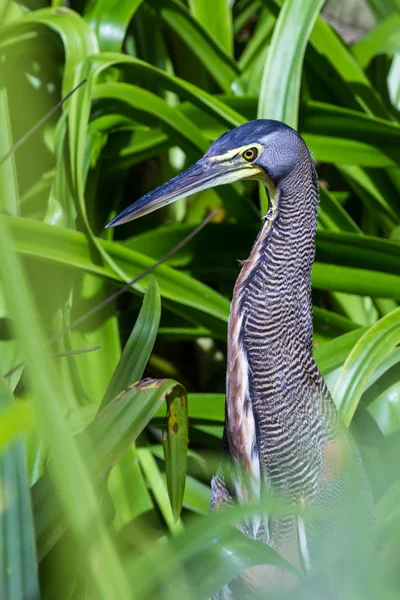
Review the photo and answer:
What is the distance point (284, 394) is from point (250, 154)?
321 millimetres

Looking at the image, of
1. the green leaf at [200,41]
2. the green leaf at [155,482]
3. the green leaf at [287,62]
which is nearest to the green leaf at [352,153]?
the green leaf at [287,62]

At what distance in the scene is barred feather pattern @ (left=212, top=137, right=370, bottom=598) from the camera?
0.98m

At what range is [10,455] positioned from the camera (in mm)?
595

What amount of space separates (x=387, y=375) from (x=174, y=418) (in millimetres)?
560

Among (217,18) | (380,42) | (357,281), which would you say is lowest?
(357,281)

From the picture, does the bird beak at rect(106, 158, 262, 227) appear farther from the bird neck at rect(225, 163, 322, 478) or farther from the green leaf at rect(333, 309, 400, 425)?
the green leaf at rect(333, 309, 400, 425)

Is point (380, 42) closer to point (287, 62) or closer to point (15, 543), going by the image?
point (287, 62)

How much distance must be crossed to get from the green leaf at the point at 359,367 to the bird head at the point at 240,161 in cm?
29

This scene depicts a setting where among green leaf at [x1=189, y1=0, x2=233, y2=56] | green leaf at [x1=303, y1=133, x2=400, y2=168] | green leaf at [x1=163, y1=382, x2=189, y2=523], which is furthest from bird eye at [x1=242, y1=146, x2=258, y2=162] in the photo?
green leaf at [x1=189, y1=0, x2=233, y2=56]

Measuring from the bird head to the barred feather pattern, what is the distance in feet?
0.14

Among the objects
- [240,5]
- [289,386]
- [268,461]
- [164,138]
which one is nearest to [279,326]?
[289,386]

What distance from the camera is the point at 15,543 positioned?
55cm

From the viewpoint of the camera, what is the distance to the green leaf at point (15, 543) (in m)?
0.54

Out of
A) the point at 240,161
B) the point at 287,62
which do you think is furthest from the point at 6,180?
the point at 287,62
